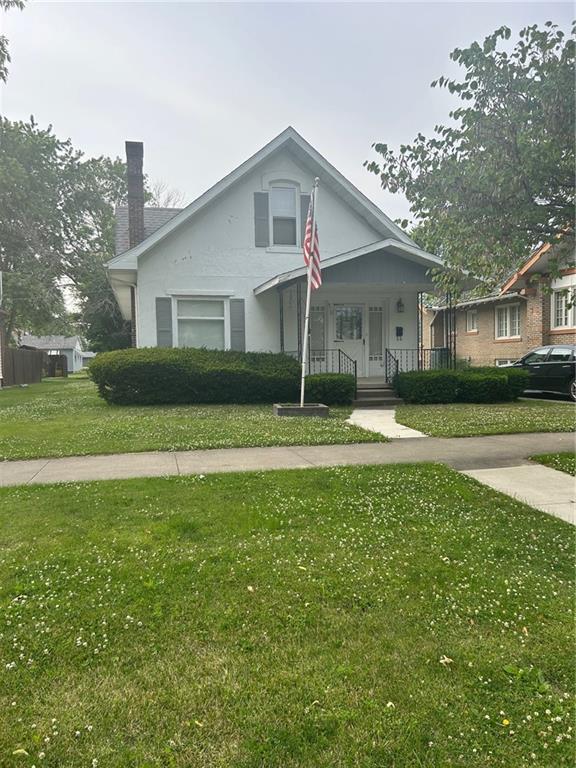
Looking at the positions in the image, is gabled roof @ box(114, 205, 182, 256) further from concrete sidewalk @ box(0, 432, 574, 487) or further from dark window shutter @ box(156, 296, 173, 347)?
concrete sidewalk @ box(0, 432, 574, 487)

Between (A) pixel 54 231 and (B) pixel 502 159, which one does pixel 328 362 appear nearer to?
(B) pixel 502 159

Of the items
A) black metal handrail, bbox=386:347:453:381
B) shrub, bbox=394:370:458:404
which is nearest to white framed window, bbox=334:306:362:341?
black metal handrail, bbox=386:347:453:381

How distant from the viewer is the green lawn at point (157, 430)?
7.65m

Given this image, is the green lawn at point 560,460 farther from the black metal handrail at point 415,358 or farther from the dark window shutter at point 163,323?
the dark window shutter at point 163,323

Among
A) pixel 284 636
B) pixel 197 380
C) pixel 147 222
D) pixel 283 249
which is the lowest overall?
pixel 284 636

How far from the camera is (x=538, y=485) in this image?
5.60m

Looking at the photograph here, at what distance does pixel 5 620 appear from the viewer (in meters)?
2.84

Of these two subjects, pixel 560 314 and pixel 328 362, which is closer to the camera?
pixel 328 362

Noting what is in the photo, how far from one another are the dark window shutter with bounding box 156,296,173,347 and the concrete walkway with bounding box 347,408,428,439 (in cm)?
593

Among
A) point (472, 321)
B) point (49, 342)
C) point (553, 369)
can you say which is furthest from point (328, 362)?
point (49, 342)

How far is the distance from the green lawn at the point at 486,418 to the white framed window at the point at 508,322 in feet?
34.2

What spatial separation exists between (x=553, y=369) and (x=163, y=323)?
11371 millimetres

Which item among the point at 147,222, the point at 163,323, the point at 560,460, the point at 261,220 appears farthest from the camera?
the point at 147,222

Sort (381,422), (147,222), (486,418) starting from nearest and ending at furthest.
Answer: (381,422) < (486,418) < (147,222)
